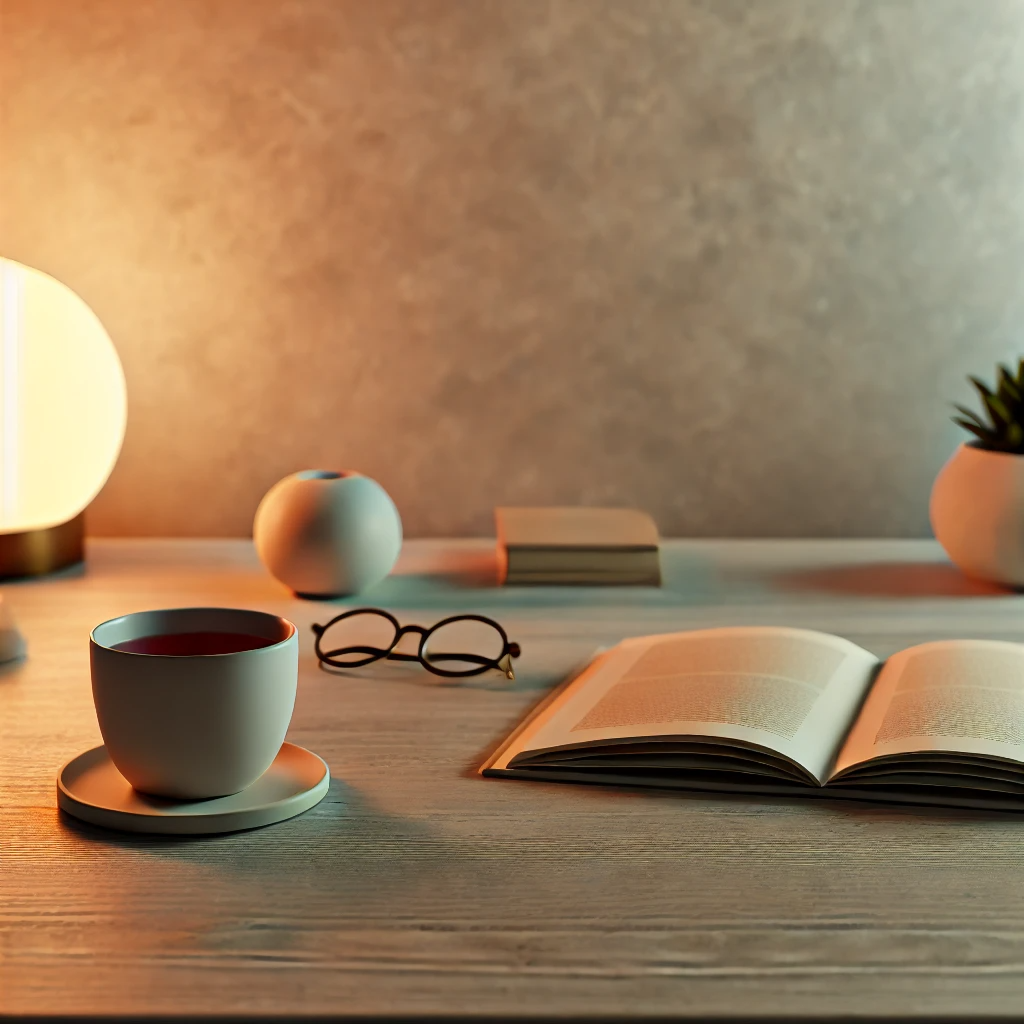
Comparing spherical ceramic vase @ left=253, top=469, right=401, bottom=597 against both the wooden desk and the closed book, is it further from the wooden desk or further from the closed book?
the wooden desk

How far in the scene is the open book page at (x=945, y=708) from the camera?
2.37 ft

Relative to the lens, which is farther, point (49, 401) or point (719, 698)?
point (49, 401)

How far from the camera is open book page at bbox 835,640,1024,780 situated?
2.37ft

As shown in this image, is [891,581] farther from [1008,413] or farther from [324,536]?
[324,536]

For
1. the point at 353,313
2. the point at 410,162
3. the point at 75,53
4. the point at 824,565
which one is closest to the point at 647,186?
the point at 410,162

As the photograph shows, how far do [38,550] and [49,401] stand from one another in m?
0.16

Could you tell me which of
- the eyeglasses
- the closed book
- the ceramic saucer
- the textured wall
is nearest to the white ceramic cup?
the ceramic saucer

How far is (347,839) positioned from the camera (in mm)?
658

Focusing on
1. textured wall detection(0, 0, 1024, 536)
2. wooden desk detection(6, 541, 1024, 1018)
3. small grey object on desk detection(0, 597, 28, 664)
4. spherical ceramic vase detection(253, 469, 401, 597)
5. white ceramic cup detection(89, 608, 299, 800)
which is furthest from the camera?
textured wall detection(0, 0, 1024, 536)

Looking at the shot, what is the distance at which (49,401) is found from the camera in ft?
4.33

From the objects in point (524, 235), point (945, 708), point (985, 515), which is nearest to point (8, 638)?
point (945, 708)

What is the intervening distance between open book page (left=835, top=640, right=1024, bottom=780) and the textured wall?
2.28ft

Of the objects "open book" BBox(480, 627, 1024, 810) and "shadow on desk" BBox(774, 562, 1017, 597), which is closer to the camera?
"open book" BBox(480, 627, 1024, 810)

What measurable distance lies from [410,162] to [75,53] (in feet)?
1.38
